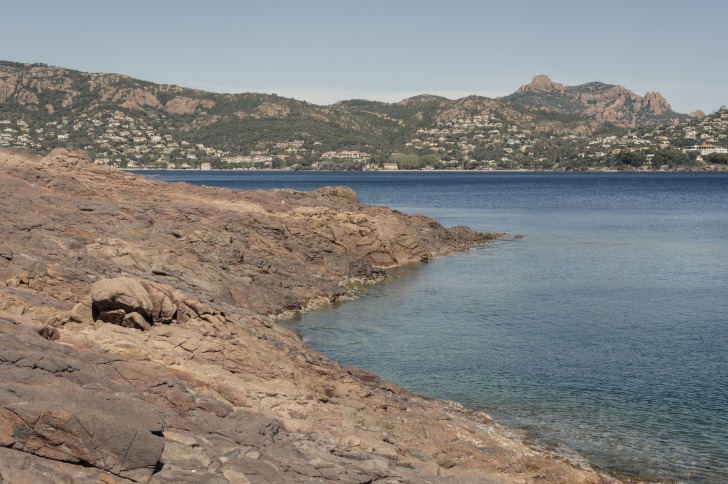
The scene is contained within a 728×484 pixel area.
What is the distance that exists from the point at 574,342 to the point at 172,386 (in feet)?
63.0

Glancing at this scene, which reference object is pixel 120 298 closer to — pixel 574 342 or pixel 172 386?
pixel 172 386

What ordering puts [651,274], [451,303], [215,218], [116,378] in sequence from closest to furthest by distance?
[116,378], [451,303], [215,218], [651,274]

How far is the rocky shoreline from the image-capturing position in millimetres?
11961

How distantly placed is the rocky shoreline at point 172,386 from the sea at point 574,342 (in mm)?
2197

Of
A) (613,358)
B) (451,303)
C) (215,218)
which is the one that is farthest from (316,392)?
(215,218)

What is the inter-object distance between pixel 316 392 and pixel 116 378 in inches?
231

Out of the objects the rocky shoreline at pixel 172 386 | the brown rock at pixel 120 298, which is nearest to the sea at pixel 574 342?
the rocky shoreline at pixel 172 386

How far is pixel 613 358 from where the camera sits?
2812 centimetres

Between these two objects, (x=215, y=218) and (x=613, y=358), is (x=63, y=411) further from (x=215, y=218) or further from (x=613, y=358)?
(x=215, y=218)

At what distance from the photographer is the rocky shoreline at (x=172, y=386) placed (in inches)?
471

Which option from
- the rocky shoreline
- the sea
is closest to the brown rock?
the rocky shoreline

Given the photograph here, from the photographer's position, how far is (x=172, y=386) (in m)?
16.2

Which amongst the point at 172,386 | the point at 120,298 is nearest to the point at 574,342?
the point at 120,298

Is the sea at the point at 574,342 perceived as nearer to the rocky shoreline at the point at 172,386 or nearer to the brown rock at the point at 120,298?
the rocky shoreline at the point at 172,386
